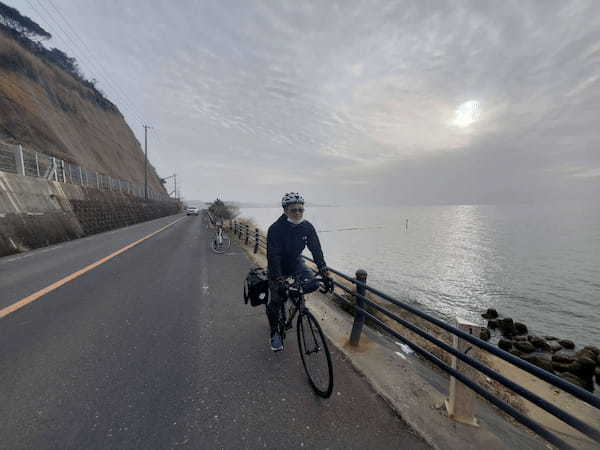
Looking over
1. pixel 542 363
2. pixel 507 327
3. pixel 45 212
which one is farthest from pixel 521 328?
pixel 45 212

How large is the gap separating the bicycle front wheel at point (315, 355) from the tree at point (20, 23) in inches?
2582

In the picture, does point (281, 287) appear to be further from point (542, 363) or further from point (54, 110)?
point (54, 110)

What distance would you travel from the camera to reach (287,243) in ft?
10.9

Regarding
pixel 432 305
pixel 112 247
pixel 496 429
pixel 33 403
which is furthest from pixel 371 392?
pixel 432 305

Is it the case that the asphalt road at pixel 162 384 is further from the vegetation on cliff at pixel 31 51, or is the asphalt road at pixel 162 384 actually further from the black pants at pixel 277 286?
the vegetation on cliff at pixel 31 51

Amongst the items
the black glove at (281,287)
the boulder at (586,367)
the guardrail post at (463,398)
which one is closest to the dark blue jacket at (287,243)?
the black glove at (281,287)

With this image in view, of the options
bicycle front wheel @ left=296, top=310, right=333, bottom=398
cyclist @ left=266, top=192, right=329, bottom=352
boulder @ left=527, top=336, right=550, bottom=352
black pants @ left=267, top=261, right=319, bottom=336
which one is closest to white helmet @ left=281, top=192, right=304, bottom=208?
cyclist @ left=266, top=192, right=329, bottom=352

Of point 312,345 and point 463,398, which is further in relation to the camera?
point 312,345

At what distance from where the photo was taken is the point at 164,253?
10266 millimetres

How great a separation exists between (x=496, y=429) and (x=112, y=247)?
1328 cm

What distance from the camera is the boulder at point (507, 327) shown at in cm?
1541

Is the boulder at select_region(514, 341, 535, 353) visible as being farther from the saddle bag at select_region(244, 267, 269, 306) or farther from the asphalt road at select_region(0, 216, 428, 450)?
the saddle bag at select_region(244, 267, 269, 306)

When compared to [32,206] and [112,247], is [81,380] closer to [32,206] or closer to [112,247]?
[112,247]

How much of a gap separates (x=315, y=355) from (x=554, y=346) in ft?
58.8
